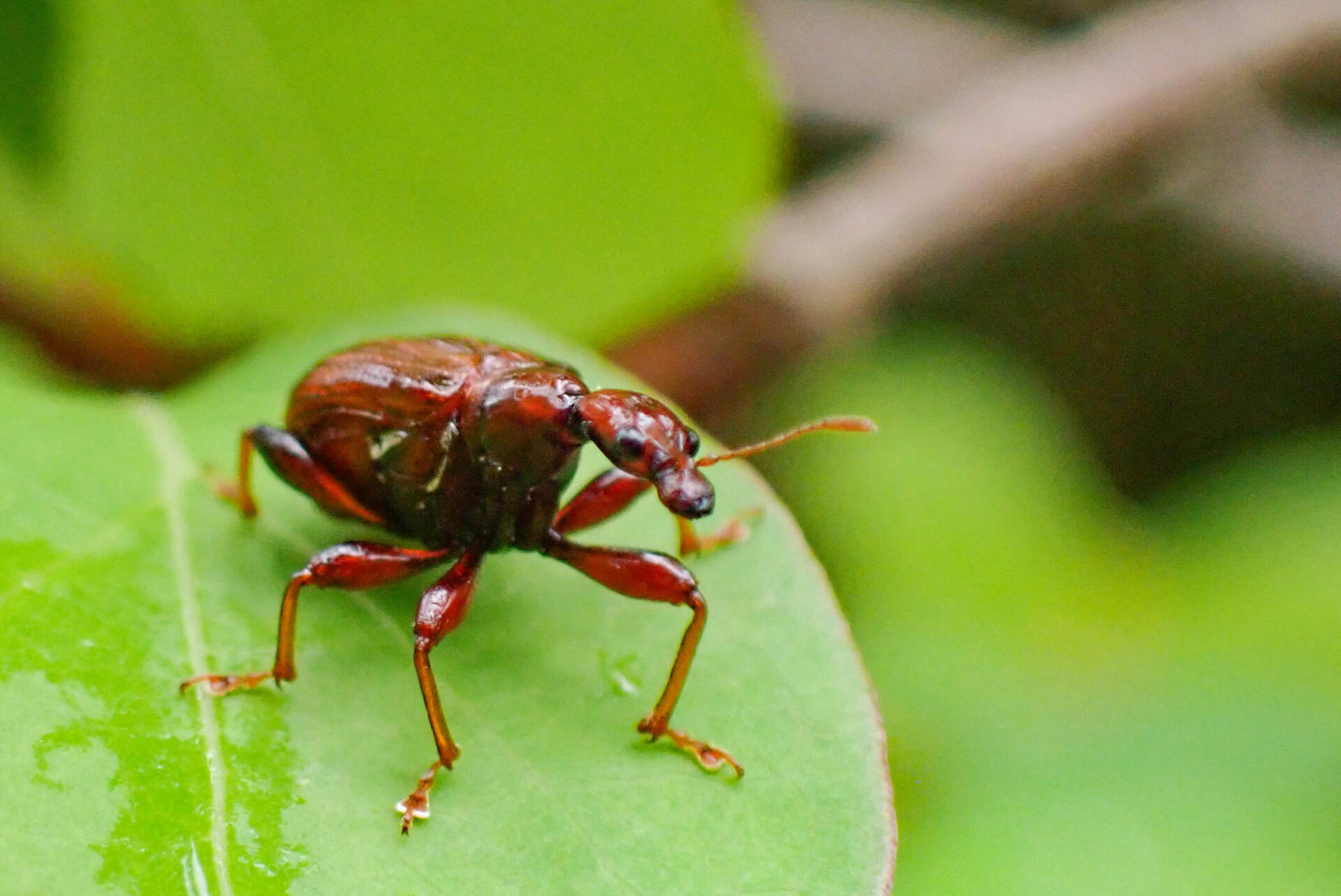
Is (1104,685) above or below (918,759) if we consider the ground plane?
below

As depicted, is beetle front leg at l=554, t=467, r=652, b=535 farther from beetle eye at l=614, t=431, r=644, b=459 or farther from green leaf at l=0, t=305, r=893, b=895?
beetle eye at l=614, t=431, r=644, b=459

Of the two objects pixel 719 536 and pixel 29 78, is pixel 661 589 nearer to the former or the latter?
pixel 719 536

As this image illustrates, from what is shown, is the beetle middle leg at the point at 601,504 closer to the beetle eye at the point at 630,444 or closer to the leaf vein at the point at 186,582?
the beetle eye at the point at 630,444

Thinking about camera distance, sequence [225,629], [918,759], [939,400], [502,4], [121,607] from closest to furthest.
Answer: [121,607], [225,629], [502,4], [918,759], [939,400]

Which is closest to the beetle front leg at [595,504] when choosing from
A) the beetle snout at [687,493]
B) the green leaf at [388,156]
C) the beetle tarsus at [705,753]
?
the beetle snout at [687,493]

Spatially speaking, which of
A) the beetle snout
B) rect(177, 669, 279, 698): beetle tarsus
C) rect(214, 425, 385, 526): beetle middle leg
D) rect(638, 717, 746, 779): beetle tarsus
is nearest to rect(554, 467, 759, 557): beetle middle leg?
the beetle snout

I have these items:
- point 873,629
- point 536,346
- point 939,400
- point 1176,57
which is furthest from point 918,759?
point 1176,57

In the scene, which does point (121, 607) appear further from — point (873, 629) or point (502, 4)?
point (873, 629)
